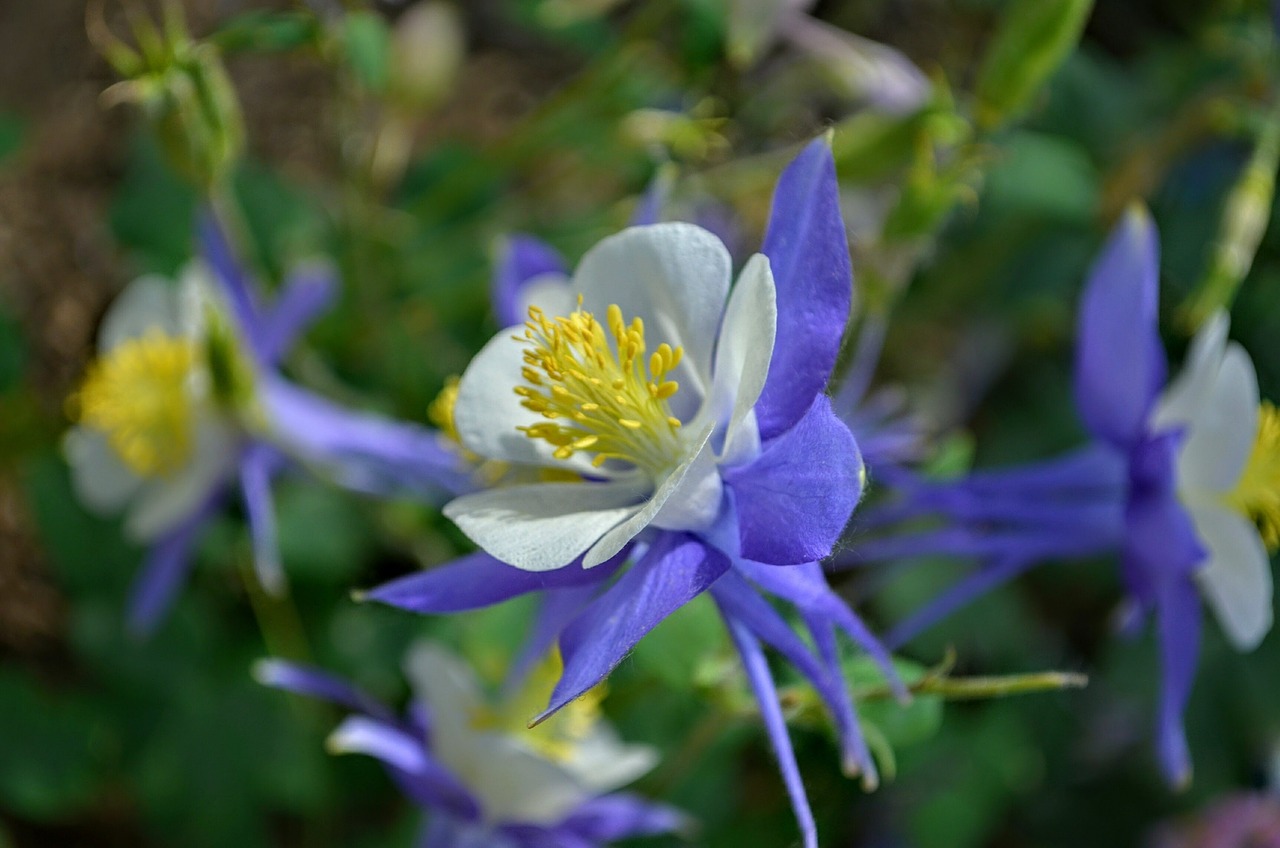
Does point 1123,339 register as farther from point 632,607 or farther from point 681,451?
point 632,607

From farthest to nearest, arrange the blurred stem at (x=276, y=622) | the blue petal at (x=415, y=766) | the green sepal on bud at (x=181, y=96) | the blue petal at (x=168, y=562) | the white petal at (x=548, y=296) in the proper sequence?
the blurred stem at (x=276, y=622), the blue petal at (x=168, y=562), the green sepal on bud at (x=181, y=96), the blue petal at (x=415, y=766), the white petal at (x=548, y=296)

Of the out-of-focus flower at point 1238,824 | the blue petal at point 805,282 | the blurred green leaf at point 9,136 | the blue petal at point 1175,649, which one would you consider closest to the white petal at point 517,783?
the blue petal at point 805,282

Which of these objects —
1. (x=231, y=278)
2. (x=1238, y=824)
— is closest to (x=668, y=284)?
(x=231, y=278)

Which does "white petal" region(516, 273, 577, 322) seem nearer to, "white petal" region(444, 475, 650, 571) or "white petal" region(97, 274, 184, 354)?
"white petal" region(444, 475, 650, 571)

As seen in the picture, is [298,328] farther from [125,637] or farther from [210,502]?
[125,637]

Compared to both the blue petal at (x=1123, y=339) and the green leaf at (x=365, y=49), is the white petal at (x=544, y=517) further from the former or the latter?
the green leaf at (x=365, y=49)
